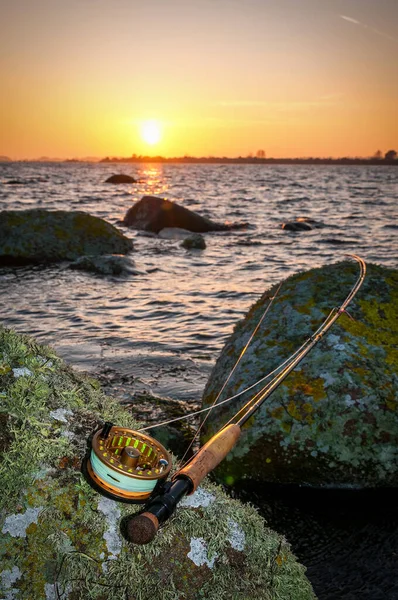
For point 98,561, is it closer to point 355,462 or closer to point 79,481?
point 79,481

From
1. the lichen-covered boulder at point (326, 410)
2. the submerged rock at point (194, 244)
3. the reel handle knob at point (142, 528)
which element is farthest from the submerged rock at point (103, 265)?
the reel handle knob at point (142, 528)

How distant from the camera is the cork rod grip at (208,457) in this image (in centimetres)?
255

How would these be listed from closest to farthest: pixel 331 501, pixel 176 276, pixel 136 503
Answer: pixel 136 503 < pixel 331 501 < pixel 176 276

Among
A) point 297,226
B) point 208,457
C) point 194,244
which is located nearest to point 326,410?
point 208,457

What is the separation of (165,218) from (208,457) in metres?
23.7

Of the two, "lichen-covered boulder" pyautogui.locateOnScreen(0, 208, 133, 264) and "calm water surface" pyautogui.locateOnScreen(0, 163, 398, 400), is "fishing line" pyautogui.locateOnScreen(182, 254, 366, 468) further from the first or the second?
"lichen-covered boulder" pyautogui.locateOnScreen(0, 208, 133, 264)

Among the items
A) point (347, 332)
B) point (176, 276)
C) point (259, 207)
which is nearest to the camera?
point (347, 332)

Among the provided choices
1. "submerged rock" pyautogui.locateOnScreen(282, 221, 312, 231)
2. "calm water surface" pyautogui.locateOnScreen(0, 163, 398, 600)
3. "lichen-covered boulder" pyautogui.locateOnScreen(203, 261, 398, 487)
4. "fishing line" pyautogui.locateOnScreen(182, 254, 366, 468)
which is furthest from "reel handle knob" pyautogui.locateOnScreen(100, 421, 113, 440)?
"submerged rock" pyautogui.locateOnScreen(282, 221, 312, 231)

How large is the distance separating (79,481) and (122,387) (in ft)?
15.5

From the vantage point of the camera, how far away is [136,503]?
2.55 m

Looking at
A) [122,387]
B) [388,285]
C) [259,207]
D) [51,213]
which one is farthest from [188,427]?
[259,207]

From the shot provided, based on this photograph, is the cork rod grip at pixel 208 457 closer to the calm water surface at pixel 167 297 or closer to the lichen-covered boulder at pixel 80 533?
the lichen-covered boulder at pixel 80 533

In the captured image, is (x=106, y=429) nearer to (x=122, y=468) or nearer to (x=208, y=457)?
(x=122, y=468)

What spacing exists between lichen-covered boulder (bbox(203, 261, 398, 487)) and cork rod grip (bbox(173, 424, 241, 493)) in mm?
2098
